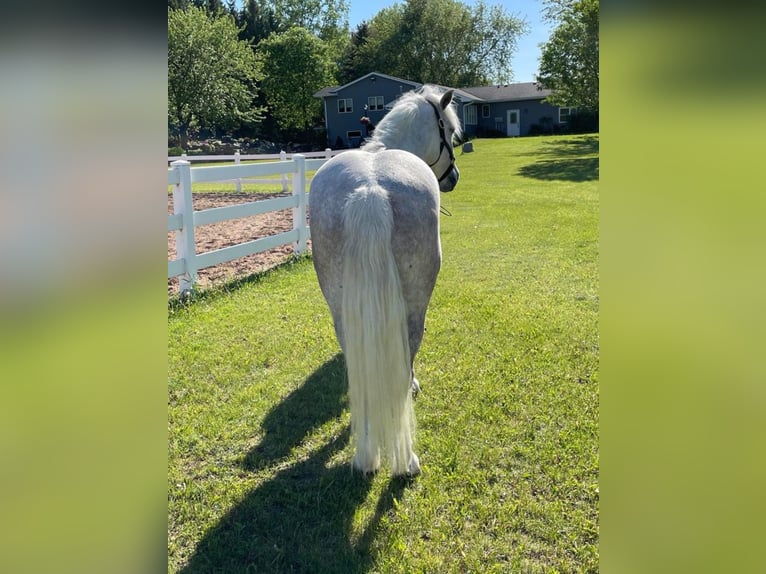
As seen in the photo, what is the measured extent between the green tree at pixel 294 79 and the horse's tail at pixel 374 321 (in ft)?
127

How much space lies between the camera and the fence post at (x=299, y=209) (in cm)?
758

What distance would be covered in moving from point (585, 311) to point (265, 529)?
387 centimetres

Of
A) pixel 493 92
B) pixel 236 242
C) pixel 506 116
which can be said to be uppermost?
pixel 493 92

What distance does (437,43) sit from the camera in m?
44.5

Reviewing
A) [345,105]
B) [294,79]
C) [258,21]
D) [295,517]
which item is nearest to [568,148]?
[345,105]

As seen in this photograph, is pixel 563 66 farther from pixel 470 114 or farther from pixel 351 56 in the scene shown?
pixel 351 56

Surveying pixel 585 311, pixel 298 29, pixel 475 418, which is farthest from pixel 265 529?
pixel 298 29

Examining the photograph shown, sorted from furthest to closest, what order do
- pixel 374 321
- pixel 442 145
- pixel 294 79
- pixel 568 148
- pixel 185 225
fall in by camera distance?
pixel 294 79 → pixel 568 148 → pixel 185 225 → pixel 442 145 → pixel 374 321

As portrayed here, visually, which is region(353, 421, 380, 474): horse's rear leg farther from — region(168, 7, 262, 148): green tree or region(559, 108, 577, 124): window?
region(559, 108, 577, 124): window

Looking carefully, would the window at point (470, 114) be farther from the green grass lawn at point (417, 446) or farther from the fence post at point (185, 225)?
the fence post at point (185, 225)

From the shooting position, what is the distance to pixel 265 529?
7.67 ft

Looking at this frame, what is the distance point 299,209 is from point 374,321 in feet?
18.3

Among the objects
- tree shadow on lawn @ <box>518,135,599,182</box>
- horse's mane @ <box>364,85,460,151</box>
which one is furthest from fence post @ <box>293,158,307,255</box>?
tree shadow on lawn @ <box>518,135,599,182</box>
